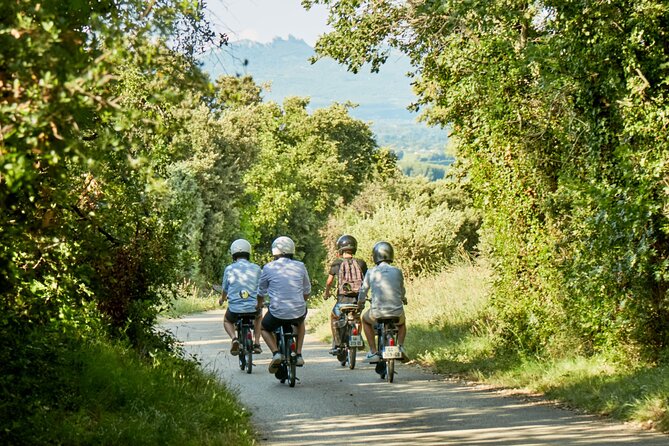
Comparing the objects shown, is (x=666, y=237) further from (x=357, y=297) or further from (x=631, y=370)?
(x=357, y=297)

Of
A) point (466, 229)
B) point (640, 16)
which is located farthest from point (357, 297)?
point (466, 229)

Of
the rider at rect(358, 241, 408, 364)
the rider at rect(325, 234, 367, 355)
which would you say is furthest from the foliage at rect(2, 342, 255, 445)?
the rider at rect(325, 234, 367, 355)

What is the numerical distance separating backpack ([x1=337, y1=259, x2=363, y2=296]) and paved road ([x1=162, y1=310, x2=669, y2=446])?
155cm

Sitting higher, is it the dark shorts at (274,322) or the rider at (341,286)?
the rider at (341,286)

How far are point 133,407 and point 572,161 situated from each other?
24.8 feet

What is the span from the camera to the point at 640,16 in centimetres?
1192

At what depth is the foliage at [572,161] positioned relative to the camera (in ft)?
39.4

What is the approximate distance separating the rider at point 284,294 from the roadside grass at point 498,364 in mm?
2616

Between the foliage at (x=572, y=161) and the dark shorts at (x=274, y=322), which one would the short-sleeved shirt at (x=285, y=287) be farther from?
the foliage at (x=572, y=161)

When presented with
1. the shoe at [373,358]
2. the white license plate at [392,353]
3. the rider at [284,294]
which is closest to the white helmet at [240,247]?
the rider at [284,294]

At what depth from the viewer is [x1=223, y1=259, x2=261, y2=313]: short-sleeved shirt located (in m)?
16.6

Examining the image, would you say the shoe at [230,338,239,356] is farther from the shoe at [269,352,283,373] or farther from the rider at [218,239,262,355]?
the shoe at [269,352,283,373]

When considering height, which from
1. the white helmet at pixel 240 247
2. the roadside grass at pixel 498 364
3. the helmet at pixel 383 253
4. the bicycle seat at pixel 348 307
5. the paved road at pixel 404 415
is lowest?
the paved road at pixel 404 415

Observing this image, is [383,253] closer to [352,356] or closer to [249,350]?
[352,356]
